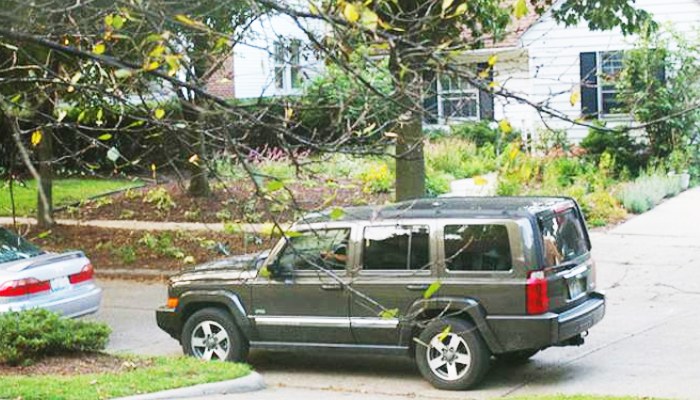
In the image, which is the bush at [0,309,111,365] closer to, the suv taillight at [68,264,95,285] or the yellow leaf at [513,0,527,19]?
the suv taillight at [68,264,95,285]

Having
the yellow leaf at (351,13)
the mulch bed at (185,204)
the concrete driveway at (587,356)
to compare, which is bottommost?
the concrete driveway at (587,356)

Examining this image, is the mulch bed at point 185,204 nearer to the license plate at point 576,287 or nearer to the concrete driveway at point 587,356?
the concrete driveway at point 587,356

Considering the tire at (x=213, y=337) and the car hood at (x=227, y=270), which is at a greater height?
the car hood at (x=227, y=270)

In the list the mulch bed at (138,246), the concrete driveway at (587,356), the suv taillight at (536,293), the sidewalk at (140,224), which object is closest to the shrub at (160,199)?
the sidewalk at (140,224)

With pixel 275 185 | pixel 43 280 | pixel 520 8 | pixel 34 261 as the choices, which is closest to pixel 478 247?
pixel 43 280

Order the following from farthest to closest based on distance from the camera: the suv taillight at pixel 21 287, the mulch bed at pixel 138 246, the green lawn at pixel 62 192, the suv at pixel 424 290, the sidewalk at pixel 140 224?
1. the green lawn at pixel 62 192
2. the sidewalk at pixel 140 224
3. the mulch bed at pixel 138 246
4. the suv taillight at pixel 21 287
5. the suv at pixel 424 290

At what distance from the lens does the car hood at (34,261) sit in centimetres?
1245

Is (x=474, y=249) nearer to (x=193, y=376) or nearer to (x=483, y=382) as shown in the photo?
(x=483, y=382)

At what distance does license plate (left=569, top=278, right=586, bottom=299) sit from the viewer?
10.9 m

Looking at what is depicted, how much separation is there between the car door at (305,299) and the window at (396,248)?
0.22 meters

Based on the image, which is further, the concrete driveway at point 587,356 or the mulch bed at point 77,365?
the mulch bed at point 77,365

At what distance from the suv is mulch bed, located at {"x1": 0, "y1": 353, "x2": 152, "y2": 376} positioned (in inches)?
32.9

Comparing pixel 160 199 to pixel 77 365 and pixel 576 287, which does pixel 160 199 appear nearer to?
pixel 77 365

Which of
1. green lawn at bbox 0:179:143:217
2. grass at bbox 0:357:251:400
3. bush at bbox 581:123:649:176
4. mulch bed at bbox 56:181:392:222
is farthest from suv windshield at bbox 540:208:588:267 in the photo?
green lawn at bbox 0:179:143:217
